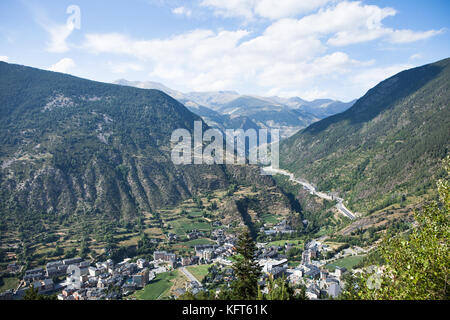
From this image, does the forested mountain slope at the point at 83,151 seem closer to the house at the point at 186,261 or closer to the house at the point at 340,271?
the house at the point at 186,261

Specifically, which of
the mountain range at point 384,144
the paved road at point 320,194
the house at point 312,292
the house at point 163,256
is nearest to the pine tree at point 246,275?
the house at point 312,292

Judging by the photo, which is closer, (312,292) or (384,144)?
(312,292)

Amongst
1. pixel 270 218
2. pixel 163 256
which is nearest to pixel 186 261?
pixel 163 256

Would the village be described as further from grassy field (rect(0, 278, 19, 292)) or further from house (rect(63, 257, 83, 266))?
grassy field (rect(0, 278, 19, 292))

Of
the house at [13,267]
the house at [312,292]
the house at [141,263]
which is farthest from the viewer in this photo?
the house at [141,263]

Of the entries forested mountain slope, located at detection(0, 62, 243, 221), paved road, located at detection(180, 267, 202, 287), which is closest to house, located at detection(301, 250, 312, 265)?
paved road, located at detection(180, 267, 202, 287)

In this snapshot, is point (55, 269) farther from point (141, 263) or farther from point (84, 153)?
point (84, 153)
